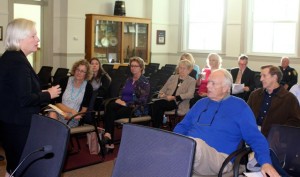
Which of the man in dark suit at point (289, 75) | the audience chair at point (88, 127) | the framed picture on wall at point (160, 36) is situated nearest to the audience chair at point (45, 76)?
the audience chair at point (88, 127)

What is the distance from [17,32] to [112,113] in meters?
2.77

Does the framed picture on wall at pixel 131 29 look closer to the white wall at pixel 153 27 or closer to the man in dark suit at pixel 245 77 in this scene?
the white wall at pixel 153 27

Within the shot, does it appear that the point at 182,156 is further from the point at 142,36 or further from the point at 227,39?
the point at 142,36

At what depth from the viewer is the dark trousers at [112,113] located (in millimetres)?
5328

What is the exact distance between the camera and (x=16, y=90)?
2.67m

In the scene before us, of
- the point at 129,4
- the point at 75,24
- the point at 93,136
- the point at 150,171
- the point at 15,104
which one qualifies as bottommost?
the point at 93,136

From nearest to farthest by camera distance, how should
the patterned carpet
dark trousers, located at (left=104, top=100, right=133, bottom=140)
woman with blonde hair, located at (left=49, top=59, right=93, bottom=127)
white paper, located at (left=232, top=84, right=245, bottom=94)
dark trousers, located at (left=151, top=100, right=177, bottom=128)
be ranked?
the patterned carpet, woman with blonde hair, located at (left=49, top=59, right=93, bottom=127), dark trousers, located at (left=104, top=100, right=133, bottom=140), dark trousers, located at (left=151, top=100, right=177, bottom=128), white paper, located at (left=232, top=84, right=245, bottom=94)

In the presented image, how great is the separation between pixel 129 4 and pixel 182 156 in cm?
971

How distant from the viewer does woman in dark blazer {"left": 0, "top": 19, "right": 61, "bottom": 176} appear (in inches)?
105

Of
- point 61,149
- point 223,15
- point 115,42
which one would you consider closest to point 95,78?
point 61,149

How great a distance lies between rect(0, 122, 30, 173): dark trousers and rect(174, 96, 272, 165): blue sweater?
1.27m

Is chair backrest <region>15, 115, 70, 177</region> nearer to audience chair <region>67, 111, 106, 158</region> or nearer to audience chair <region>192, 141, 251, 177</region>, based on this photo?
audience chair <region>192, 141, 251, 177</region>

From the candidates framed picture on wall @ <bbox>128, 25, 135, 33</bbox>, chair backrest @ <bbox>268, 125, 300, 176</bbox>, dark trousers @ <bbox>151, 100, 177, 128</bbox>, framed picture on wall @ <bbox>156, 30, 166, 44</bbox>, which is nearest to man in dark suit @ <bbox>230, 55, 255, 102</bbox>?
dark trousers @ <bbox>151, 100, 177, 128</bbox>

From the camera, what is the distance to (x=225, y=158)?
9.71ft
